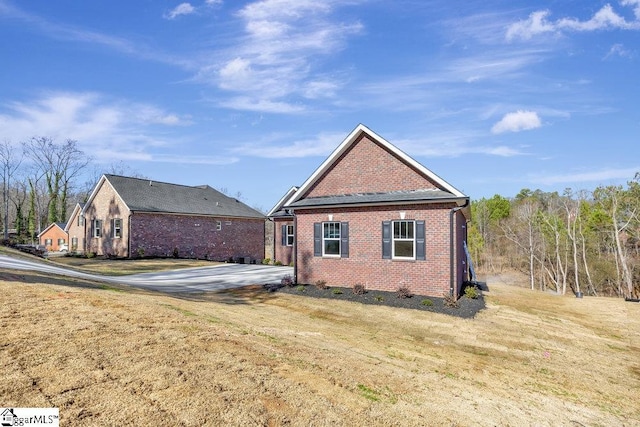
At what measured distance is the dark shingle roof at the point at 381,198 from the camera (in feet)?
45.9

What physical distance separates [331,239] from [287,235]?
43.1 ft

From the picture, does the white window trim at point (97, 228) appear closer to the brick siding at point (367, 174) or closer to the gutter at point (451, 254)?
the brick siding at point (367, 174)

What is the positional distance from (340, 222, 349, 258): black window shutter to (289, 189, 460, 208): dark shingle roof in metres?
1.03

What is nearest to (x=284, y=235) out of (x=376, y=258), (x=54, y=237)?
(x=376, y=258)

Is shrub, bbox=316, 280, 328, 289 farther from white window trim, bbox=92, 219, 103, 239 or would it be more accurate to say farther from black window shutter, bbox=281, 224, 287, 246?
white window trim, bbox=92, 219, 103, 239

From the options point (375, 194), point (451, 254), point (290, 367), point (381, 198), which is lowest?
point (290, 367)

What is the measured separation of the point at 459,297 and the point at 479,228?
42070 mm

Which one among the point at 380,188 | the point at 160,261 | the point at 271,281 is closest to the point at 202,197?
the point at 160,261

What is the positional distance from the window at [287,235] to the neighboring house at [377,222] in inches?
436

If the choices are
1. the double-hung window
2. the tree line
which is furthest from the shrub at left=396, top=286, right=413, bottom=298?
the tree line

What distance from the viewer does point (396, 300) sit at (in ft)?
45.8

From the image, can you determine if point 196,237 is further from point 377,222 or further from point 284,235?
point 377,222

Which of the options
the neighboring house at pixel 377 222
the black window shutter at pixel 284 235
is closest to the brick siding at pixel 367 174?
the neighboring house at pixel 377 222

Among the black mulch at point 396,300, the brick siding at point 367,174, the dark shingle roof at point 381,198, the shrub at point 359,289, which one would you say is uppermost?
the brick siding at point 367,174
